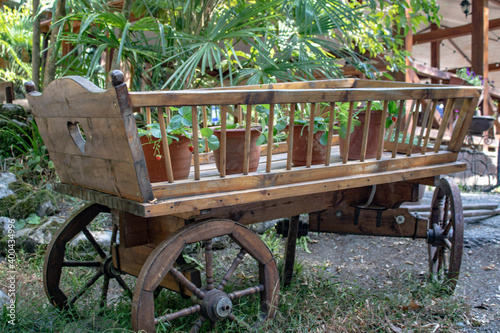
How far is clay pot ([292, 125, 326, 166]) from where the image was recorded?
240 cm

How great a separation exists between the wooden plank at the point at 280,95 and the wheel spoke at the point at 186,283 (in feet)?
2.54

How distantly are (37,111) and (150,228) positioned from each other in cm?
82

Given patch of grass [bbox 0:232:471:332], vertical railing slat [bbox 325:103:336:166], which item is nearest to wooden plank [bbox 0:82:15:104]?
patch of grass [bbox 0:232:471:332]

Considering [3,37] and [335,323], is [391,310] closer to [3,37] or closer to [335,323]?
[335,323]

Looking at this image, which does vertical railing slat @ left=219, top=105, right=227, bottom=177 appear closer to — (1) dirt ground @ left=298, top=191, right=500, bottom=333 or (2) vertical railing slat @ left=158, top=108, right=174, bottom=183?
(2) vertical railing slat @ left=158, top=108, right=174, bottom=183

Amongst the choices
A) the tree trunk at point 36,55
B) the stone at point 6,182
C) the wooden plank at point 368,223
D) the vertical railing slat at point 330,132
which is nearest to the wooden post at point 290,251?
the wooden plank at point 368,223

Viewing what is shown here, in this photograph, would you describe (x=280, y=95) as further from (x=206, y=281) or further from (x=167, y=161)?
(x=206, y=281)

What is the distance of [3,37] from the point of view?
8.48 metres

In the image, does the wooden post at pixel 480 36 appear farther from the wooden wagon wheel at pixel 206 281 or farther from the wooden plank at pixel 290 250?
the wooden wagon wheel at pixel 206 281

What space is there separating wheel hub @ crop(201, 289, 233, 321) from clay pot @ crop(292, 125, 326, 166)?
0.82m

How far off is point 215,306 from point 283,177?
70 centimetres

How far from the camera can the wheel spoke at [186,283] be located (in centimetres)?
204

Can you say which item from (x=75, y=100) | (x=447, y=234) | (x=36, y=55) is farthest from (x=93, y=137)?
(x=36, y=55)

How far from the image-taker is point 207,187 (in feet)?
6.52
